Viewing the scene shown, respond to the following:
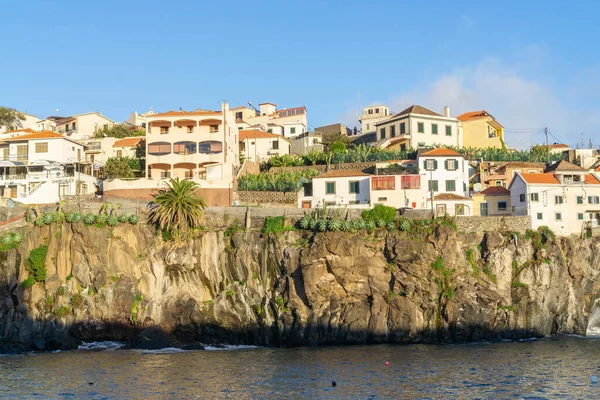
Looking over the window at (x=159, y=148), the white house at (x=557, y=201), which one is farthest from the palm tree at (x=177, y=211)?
the white house at (x=557, y=201)

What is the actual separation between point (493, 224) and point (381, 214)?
38.4 feet

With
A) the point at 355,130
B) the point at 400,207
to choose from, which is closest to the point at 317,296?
the point at 400,207

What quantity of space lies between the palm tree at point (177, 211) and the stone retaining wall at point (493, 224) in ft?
84.6

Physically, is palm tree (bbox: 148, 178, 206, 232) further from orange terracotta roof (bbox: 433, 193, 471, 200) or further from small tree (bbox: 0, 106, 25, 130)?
small tree (bbox: 0, 106, 25, 130)

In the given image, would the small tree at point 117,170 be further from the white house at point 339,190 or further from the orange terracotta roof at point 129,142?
the white house at point 339,190

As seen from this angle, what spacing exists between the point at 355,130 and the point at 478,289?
6572cm

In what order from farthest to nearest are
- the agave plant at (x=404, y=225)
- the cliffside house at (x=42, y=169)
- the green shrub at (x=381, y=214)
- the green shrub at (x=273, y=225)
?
1. the cliffside house at (x=42, y=169)
2. the green shrub at (x=381, y=214)
3. the green shrub at (x=273, y=225)
4. the agave plant at (x=404, y=225)

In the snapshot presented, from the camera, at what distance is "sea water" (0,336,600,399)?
45.5 metres

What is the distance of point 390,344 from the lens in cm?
6719

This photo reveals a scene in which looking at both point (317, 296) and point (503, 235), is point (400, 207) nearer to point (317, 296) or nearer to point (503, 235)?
point (503, 235)

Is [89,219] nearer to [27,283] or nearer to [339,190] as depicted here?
[27,283]

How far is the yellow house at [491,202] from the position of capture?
285 feet

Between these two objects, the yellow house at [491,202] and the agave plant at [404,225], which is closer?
the agave plant at [404,225]

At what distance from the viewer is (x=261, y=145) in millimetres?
113312
